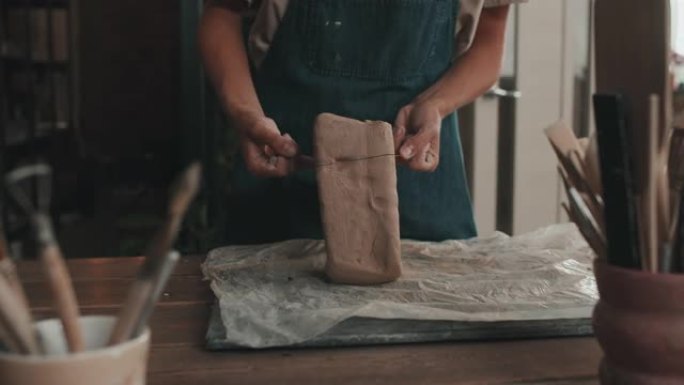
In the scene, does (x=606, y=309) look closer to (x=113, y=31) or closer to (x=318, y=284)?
(x=318, y=284)

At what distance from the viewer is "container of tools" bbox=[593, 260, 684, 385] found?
58 cm

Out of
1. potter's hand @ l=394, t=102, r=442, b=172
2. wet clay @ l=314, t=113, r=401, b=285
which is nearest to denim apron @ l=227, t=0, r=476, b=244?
potter's hand @ l=394, t=102, r=442, b=172

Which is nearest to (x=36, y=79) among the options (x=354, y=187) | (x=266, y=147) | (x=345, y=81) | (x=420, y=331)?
(x=345, y=81)

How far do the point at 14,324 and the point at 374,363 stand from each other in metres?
0.35

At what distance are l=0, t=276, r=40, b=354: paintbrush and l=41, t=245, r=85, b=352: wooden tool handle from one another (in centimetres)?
2

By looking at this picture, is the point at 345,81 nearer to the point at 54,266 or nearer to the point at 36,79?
the point at 54,266

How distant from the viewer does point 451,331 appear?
0.80m

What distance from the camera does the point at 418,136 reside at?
1093 millimetres

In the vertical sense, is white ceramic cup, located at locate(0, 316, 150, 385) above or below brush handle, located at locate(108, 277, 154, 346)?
below

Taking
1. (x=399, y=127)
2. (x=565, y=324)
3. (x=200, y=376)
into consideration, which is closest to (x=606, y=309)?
(x=565, y=324)

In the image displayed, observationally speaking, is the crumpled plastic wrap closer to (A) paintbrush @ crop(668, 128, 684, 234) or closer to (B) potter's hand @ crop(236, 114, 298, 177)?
(B) potter's hand @ crop(236, 114, 298, 177)

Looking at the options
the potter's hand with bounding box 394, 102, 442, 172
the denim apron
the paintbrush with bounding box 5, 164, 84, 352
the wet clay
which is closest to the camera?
the paintbrush with bounding box 5, 164, 84, 352

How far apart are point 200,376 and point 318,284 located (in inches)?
11.0

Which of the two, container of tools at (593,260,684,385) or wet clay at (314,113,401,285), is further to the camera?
wet clay at (314,113,401,285)
